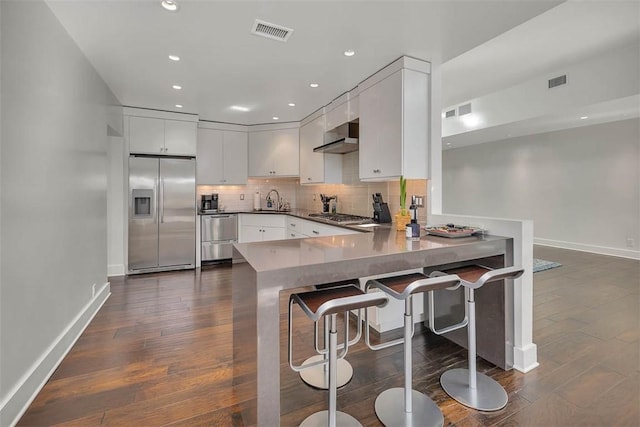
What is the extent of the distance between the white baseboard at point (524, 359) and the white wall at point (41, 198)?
2.98 metres

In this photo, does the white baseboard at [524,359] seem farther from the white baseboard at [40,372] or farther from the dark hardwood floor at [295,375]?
the white baseboard at [40,372]

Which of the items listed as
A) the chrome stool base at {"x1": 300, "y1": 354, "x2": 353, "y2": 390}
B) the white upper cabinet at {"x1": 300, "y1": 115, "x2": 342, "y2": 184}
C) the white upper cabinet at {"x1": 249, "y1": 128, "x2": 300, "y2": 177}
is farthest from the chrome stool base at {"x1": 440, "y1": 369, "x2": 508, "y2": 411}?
the white upper cabinet at {"x1": 249, "y1": 128, "x2": 300, "y2": 177}

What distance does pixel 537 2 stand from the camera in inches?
78.2

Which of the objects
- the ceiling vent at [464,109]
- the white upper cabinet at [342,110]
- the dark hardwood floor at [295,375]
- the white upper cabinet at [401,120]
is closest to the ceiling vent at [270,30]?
the white upper cabinet at [401,120]

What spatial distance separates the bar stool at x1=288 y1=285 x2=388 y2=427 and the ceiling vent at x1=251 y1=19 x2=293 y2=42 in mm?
1980

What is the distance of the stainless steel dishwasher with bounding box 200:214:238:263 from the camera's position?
197 inches

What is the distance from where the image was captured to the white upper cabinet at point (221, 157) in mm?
5188

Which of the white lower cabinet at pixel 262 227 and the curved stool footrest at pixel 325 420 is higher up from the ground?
the white lower cabinet at pixel 262 227

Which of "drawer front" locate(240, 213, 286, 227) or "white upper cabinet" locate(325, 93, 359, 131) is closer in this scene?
"white upper cabinet" locate(325, 93, 359, 131)

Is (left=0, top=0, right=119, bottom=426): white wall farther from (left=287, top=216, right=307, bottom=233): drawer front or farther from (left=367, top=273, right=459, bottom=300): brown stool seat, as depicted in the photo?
(left=287, top=216, right=307, bottom=233): drawer front

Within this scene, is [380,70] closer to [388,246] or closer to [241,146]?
[388,246]

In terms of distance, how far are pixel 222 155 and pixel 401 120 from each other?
3551 mm

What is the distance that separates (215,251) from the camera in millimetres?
5098

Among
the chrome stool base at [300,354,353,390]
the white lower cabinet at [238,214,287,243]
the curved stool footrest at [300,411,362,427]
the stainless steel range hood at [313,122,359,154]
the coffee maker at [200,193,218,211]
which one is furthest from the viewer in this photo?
the coffee maker at [200,193,218,211]
